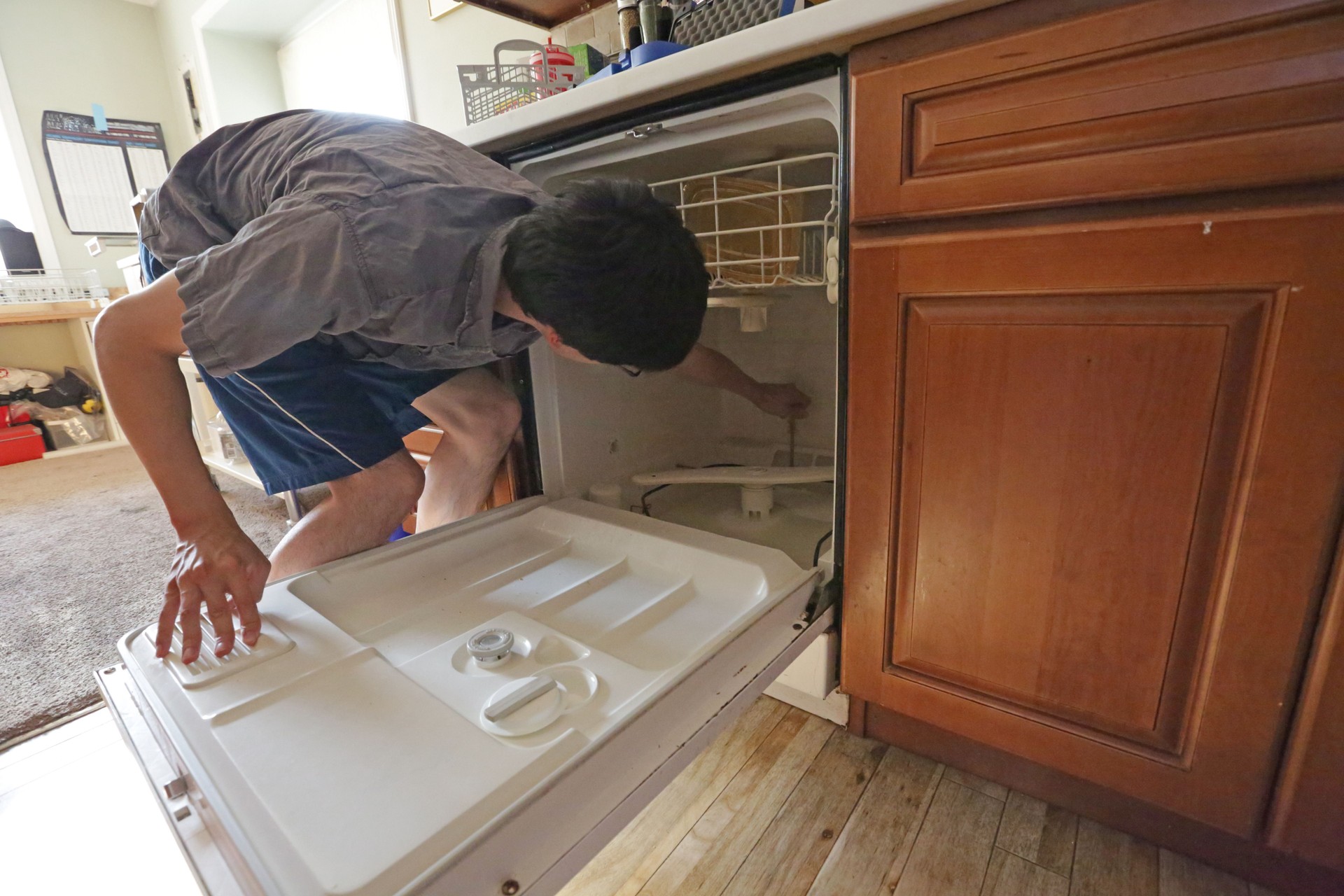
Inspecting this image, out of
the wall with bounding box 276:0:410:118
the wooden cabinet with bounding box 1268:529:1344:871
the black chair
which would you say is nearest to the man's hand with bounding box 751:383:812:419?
the wooden cabinet with bounding box 1268:529:1344:871

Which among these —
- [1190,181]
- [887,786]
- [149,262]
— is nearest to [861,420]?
[1190,181]

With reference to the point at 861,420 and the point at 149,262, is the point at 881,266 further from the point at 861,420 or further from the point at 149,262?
the point at 149,262

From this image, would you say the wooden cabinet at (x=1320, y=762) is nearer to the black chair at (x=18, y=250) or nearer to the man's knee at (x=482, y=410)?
the man's knee at (x=482, y=410)

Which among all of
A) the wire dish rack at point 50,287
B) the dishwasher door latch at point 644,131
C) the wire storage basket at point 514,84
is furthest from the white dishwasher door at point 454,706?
the wire dish rack at point 50,287

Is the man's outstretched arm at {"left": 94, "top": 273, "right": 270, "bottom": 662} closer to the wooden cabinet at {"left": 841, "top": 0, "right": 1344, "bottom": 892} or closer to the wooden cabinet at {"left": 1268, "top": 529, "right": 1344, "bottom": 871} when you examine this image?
the wooden cabinet at {"left": 841, "top": 0, "right": 1344, "bottom": 892}

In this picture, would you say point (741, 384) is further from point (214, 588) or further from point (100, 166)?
point (100, 166)

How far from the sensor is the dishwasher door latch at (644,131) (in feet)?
2.53

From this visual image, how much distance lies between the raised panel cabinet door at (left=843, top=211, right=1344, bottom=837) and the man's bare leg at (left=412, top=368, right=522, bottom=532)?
64cm

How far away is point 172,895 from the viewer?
0.72 metres

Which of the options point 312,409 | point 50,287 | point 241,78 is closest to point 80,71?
point 241,78

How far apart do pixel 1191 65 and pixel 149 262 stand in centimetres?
131

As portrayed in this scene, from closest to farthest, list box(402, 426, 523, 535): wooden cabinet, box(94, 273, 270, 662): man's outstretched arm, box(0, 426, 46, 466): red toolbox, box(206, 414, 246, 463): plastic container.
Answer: box(94, 273, 270, 662): man's outstretched arm < box(402, 426, 523, 535): wooden cabinet < box(206, 414, 246, 463): plastic container < box(0, 426, 46, 466): red toolbox

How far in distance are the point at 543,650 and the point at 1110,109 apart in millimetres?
698

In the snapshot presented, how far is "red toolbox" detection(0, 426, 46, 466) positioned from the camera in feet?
8.77
